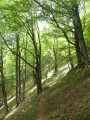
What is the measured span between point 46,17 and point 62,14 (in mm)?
1009

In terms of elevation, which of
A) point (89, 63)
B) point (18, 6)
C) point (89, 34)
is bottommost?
point (89, 63)

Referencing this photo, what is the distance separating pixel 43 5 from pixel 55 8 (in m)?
0.76

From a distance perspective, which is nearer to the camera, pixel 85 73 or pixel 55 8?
pixel 55 8

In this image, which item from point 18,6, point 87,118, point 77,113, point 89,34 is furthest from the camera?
point 89,34

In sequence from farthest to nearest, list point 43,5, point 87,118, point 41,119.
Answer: point 41,119 → point 43,5 → point 87,118

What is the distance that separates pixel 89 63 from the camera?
304 inches

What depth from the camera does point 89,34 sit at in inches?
358

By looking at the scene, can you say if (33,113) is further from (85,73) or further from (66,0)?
(66,0)

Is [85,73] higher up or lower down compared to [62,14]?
lower down

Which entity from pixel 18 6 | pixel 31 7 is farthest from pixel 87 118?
pixel 18 6

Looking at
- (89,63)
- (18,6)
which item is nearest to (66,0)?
(18,6)

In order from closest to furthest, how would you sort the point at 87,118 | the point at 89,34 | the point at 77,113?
the point at 87,118
the point at 77,113
the point at 89,34

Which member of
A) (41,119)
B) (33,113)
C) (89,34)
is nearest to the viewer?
(41,119)

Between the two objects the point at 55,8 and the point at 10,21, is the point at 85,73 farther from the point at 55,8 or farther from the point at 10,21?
the point at 10,21
